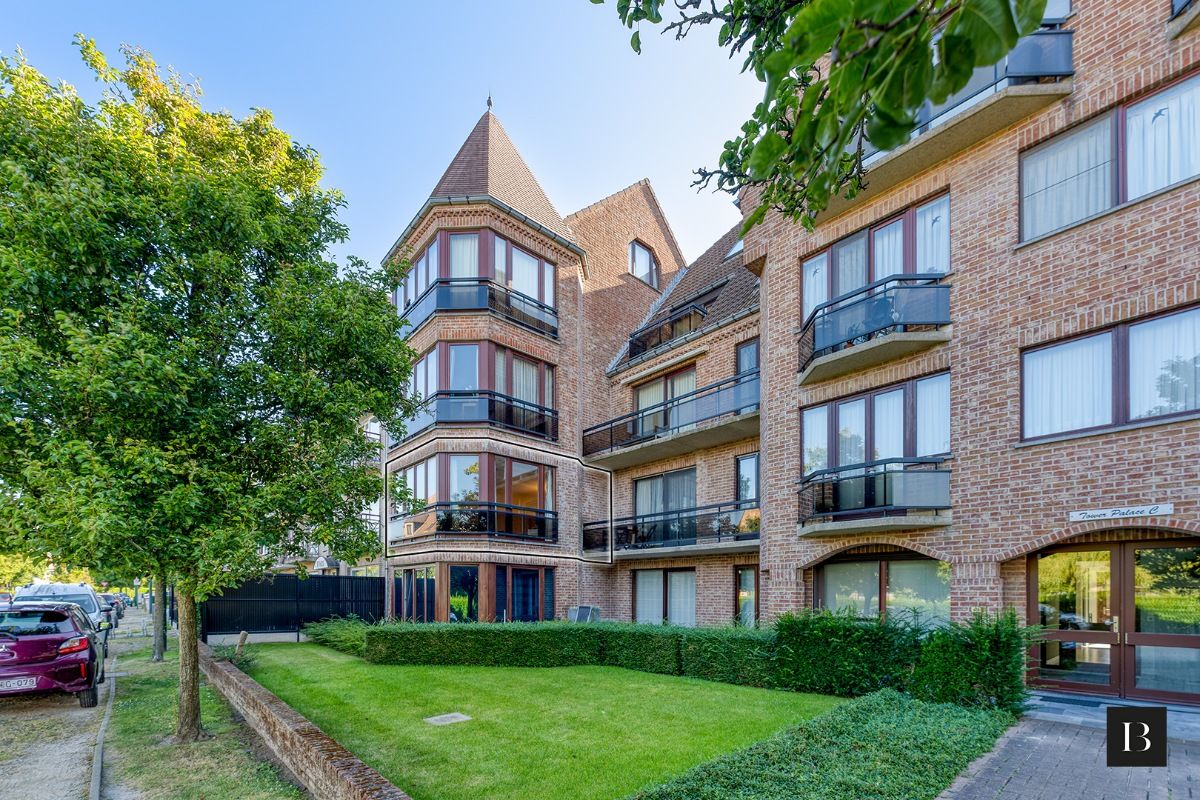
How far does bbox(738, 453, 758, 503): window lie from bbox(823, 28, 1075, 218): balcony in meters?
7.34

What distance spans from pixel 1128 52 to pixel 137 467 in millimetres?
13682

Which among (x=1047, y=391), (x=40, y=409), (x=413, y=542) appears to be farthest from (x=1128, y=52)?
(x=413, y=542)

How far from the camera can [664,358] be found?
19.5 metres

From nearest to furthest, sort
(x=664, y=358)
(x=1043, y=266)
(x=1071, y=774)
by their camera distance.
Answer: (x=1071, y=774)
(x=1043, y=266)
(x=664, y=358)

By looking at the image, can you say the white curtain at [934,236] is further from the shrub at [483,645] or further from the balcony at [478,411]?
the balcony at [478,411]

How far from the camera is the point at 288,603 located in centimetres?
2091

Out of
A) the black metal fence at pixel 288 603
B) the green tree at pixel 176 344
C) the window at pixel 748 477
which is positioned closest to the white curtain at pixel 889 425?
the window at pixel 748 477

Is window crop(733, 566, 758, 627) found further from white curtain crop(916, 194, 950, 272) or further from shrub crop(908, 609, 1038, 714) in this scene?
white curtain crop(916, 194, 950, 272)

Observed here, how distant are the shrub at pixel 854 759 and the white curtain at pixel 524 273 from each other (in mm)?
14510

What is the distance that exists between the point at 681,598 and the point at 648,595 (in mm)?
1325

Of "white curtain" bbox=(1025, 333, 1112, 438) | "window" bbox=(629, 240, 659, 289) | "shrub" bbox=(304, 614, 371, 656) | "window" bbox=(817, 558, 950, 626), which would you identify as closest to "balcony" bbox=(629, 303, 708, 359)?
"window" bbox=(629, 240, 659, 289)

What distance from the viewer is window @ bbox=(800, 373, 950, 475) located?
11.1 m

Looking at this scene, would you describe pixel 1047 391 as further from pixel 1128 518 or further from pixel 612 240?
pixel 612 240

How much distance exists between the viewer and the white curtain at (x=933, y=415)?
431 inches
